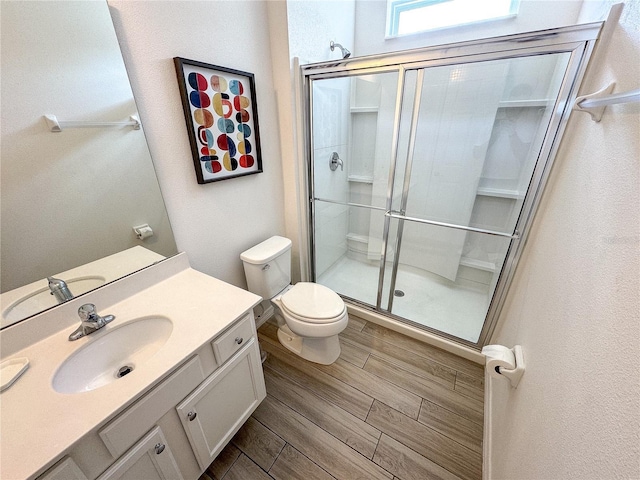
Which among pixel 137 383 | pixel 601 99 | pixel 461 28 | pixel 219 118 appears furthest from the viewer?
pixel 461 28

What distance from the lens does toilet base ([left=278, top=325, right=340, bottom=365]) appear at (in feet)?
5.39

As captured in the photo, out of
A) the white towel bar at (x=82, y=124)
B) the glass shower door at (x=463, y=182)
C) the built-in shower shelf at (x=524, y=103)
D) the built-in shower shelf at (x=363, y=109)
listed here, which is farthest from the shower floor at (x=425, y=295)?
the white towel bar at (x=82, y=124)

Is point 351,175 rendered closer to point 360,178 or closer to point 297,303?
point 360,178

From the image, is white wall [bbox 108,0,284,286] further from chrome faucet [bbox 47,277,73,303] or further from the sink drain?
the sink drain

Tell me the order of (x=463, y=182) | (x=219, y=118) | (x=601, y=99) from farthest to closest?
(x=463, y=182), (x=219, y=118), (x=601, y=99)

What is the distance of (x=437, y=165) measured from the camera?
2.01m

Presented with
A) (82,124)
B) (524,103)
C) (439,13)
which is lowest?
(82,124)

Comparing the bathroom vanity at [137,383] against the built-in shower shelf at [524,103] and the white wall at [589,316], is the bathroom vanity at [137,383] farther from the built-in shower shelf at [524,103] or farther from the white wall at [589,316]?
the built-in shower shelf at [524,103]

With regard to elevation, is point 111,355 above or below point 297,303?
above

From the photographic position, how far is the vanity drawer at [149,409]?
69 centimetres

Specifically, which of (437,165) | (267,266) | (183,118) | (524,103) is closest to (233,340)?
(267,266)

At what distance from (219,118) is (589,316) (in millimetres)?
1625

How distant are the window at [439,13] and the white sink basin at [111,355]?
262 cm

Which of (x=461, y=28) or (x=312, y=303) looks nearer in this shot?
(x=312, y=303)
